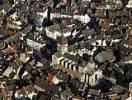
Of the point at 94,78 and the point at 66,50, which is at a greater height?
the point at 66,50

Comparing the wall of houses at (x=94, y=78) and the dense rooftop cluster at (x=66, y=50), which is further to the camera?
the wall of houses at (x=94, y=78)

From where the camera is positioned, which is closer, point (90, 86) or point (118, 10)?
point (90, 86)

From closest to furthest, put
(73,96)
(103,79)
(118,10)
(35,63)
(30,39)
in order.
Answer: (73,96), (103,79), (35,63), (30,39), (118,10)

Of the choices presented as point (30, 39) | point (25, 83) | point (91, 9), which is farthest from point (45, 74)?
point (91, 9)

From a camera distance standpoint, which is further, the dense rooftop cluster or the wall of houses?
the wall of houses

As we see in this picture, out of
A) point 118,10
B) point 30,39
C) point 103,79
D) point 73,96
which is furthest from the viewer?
point 118,10

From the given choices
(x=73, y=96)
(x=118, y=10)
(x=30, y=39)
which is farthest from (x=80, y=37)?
(x=73, y=96)

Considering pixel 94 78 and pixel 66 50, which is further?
pixel 66 50

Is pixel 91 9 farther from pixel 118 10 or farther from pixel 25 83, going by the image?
pixel 25 83
